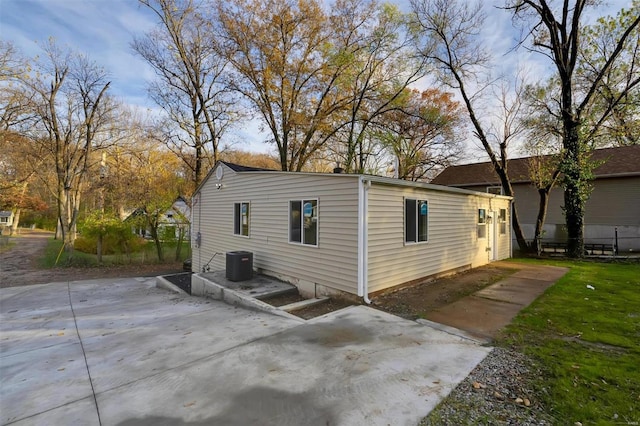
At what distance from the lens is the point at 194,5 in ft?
49.0

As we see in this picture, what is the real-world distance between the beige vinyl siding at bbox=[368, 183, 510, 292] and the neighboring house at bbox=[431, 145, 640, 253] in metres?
8.04

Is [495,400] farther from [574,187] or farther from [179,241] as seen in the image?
[179,241]

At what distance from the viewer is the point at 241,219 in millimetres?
9594

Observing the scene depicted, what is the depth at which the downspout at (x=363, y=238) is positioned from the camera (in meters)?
5.91

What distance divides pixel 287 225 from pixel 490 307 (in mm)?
4783

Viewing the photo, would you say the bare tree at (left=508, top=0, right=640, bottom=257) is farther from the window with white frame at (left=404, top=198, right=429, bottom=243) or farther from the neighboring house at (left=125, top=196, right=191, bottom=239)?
the neighboring house at (left=125, top=196, right=191, bottom=239)

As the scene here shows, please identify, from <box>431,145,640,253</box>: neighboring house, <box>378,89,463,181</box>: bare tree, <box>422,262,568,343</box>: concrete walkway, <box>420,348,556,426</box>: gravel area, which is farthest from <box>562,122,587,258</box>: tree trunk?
<box>420,348,556,426</box>: gravel area

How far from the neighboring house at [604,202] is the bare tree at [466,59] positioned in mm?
3927

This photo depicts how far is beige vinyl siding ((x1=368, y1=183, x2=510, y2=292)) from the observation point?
20.7ft

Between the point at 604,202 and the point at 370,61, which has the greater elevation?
the point at 370,61

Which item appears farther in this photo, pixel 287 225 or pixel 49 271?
pixel 49 271

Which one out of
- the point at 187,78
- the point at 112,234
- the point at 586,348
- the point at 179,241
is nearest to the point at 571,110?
the point at 586,348

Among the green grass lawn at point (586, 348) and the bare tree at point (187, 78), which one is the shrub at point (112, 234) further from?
A: the green grass lawn at point (586, 348)

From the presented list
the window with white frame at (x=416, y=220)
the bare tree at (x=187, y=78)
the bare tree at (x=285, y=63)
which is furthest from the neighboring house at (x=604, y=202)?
the bare tree at (x=187, y=78)
